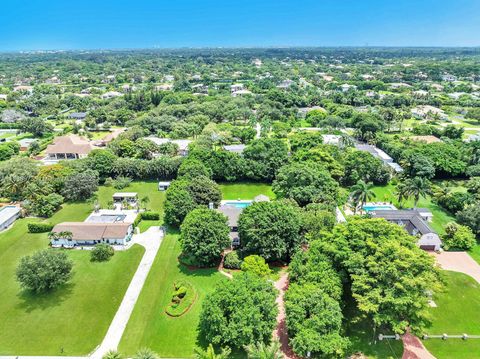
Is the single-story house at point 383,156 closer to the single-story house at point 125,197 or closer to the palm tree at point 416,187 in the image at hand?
the palm tree at point 416,187

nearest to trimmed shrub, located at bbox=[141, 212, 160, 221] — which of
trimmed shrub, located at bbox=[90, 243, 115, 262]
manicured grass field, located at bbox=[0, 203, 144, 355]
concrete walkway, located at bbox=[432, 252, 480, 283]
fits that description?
manicured grass field, located at bbox=[0, 203, 144, 355]

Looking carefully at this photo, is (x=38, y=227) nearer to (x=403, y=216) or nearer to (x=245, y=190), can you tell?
(x=245, y=190)

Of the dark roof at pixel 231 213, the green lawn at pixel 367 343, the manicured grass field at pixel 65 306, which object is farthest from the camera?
the dark roof at pixel 231 213

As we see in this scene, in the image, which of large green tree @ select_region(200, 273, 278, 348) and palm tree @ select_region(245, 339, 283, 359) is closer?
palm tree @ select_region(245, 339, 283, 359)

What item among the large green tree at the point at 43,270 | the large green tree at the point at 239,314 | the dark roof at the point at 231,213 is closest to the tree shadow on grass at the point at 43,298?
the large green tree at the point at 43,270

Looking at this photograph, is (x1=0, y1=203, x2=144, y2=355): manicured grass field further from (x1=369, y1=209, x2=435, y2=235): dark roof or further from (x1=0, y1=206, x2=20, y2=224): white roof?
(x1=369, y1=209, x2=435, y2=235): dark roof

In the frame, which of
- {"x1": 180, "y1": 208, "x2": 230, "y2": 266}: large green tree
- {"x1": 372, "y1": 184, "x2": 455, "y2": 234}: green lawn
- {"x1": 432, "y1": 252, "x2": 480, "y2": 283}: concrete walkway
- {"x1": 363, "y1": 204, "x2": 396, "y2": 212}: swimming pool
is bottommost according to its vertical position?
{"x1": 372, "y1": 184, "x2": 455, "y2": 234}: green lawn
